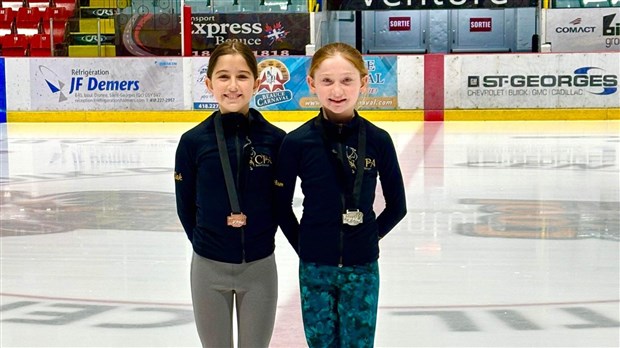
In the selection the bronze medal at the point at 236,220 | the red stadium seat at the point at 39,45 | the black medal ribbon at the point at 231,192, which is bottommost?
the bronze medal at the point at 236,220

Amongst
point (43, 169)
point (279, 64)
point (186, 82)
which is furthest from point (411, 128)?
point (43, 169)

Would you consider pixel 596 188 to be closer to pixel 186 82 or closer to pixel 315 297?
pixel 315 297

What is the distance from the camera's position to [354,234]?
2.88 meters

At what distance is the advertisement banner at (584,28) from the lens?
20.9m

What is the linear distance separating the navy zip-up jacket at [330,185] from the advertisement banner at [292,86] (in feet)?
47.0

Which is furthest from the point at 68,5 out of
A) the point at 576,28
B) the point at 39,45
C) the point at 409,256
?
the point at 409,256

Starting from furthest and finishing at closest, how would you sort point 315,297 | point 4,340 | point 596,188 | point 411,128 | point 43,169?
1. point 411,128
2. point 43,169
3. point 596,188
4. point 4,340
5. point 315,297

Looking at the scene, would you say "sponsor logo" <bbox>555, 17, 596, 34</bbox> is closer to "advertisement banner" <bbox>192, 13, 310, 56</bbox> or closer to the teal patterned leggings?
"advertisement banner" <bbox>192, 13, 310, 56</bbox>

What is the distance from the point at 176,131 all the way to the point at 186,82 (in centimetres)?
232

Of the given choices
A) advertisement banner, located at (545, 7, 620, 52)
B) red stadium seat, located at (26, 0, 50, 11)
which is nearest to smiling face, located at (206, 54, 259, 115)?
advertisement banner, located at (545, 7, 620, 52)

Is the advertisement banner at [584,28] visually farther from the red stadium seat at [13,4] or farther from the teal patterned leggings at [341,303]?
the teal patterned leggings at [341,303]

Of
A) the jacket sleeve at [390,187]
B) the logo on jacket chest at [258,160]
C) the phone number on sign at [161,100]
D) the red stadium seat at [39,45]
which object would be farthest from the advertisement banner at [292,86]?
the logo on jacket chest at [258,160]

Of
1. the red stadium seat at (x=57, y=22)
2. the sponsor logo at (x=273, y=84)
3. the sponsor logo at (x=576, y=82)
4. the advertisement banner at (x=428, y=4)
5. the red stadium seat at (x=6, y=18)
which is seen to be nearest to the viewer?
the sponsor logo at (x=576, y=82)

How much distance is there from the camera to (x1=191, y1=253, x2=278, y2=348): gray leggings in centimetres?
292
